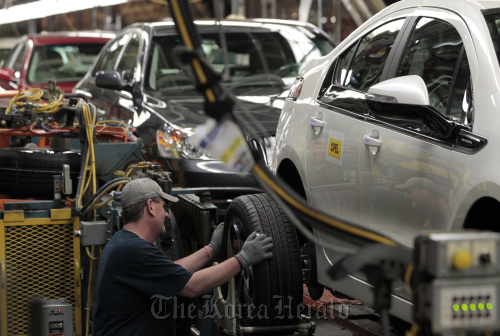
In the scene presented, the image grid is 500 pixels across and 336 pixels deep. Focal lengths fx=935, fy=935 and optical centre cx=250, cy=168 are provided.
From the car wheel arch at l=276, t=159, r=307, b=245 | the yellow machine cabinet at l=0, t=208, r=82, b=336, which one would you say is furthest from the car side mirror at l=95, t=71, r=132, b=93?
the car wheel arch at l=276, t=159, r=307, b=245

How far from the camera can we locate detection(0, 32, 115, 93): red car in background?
14336 mm

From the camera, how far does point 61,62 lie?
1465 centimetres

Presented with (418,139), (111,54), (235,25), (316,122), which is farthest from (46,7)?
(418,139)

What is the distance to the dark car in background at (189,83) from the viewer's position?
7.61 metres

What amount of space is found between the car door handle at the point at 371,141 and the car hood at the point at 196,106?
10.4ft

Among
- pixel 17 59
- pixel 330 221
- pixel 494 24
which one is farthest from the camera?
pixel 17 59

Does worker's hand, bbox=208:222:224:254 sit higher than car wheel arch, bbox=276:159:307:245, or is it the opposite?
car wheel arch, bbox=276:159:307:245

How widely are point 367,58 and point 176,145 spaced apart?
3267mm

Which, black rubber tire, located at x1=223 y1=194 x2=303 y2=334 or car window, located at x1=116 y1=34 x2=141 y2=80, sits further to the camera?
car window, located at x1=116 y1=34 x2=141 y2=80

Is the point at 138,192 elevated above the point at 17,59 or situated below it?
above

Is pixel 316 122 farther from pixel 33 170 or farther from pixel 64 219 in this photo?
pixel 33 170

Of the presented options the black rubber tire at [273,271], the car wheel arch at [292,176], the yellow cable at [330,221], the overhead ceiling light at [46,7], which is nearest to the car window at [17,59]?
the overhead ceiling light at [46,7]

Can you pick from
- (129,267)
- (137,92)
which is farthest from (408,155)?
(137,92)

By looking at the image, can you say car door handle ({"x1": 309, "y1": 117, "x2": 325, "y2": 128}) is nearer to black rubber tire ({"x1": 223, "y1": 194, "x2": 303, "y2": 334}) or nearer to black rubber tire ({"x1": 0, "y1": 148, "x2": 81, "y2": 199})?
black rubber tire ({"x1": 223, "y1": 194, "x2": 303, "y2": 334})
